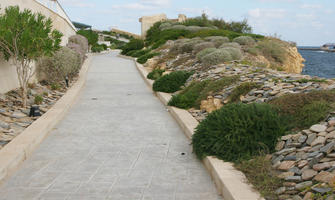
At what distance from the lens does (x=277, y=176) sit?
4.01 m

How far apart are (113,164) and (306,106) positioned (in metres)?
3.09

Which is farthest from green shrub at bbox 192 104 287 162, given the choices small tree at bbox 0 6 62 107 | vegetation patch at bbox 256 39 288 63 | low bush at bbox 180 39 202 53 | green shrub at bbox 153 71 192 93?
vegetation patch at bbox 256 39 288 63

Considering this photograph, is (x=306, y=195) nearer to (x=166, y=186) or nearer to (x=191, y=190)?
(x=191, y=190)

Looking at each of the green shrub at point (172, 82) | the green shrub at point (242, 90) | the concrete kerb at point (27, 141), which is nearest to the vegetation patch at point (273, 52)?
the green shrub at point (172, 82)

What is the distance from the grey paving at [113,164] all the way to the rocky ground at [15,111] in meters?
0.62

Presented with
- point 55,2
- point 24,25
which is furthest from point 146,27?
point 24,25

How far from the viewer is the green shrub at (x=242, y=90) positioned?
7.45 meters

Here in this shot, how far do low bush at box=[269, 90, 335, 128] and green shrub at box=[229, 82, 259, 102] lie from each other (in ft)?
4.90

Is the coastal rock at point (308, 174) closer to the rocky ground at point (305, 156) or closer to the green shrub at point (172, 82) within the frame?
the rocky ground at point (305, 156)

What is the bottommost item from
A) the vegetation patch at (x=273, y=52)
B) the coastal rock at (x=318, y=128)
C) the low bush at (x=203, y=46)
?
the coastal rock at (x=318, y=128)

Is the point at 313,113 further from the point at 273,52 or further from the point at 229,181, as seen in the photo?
the point at 273,52

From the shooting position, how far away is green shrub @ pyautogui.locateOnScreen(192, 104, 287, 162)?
4789 mm

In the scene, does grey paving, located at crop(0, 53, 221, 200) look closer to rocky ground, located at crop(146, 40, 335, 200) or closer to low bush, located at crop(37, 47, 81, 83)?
rocky ground, located at crop(146, 40, 335, 200)

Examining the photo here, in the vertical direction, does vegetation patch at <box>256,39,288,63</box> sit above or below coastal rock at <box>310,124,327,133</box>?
above
